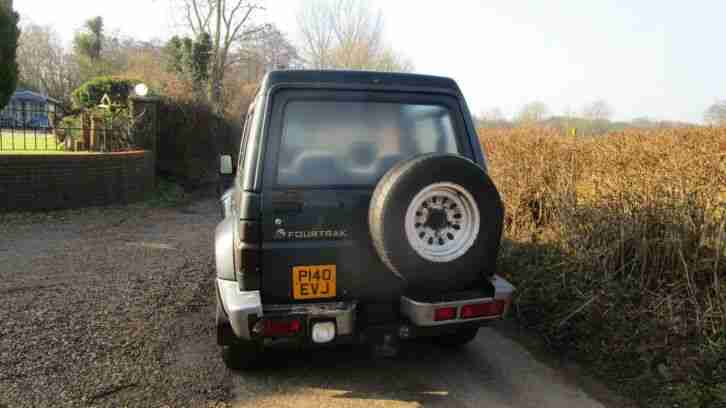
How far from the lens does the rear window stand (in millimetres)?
3053

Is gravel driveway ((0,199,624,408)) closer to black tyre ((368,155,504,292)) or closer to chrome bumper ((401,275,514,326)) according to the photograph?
chrome bumper ((401,275,514,326))

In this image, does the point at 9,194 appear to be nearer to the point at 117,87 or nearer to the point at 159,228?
the point at 159,228

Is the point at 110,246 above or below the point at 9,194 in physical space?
below

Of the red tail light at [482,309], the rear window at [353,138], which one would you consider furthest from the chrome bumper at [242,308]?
the red tail light at [482,309]

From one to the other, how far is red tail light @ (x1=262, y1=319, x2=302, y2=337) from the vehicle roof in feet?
4.42

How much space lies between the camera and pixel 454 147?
3.38m

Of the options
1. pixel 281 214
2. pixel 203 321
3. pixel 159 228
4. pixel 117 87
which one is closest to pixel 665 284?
pixel 281 214

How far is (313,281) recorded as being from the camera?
296 centimetres

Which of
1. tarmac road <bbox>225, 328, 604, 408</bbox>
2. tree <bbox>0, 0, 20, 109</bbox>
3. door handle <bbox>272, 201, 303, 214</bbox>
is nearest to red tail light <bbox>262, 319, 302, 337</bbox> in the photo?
tarmac road <bbox>225, 328, 604, 408</bbox>

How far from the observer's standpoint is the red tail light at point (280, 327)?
2.83 metres

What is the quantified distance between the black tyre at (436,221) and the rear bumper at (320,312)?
0.13 meters

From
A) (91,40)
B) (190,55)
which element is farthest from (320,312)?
(91,40)

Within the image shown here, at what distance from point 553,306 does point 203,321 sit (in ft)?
9.73

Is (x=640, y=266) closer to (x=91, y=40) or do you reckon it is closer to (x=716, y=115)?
(x=716, y=115)
